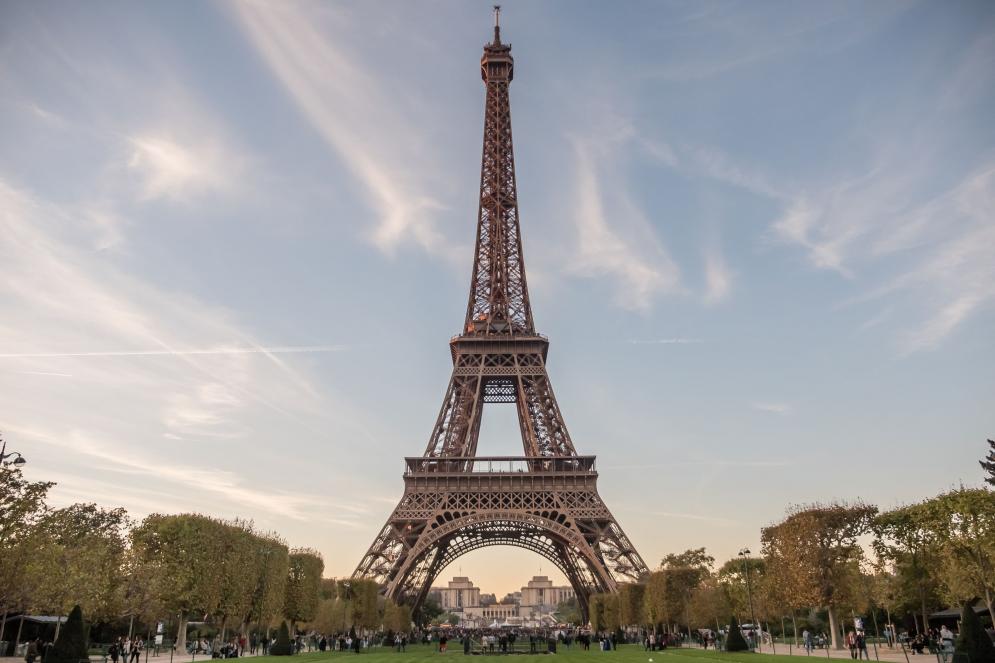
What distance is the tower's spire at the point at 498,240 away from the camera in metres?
70.5

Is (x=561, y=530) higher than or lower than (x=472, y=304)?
lower

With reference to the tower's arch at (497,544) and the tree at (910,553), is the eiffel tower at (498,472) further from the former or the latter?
the tree at (910,553)

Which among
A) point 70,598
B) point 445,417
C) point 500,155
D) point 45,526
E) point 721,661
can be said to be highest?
point 500,155

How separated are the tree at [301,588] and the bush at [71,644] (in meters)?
24.8

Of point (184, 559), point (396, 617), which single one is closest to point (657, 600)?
point (396, 617)

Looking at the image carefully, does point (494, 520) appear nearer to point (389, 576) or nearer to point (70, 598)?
point (389, 576)

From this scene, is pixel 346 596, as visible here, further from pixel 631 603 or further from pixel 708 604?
pixel 708 604

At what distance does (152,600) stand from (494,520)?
2770cm

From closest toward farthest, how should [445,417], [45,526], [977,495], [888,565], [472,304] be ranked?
1. [45,526]
2. [977,495]
3. [888,565]
4. [445,417]
5. [472,304]

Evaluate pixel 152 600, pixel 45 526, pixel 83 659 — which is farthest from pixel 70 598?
pixel 83 659

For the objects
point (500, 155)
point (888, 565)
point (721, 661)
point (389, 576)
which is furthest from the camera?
point (500, 155)

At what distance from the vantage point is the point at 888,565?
176 feet

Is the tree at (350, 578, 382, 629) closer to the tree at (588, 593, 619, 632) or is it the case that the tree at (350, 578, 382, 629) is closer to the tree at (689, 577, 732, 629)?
the tree at (588, 593, 619, 632)

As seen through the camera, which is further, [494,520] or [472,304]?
[472,304]
